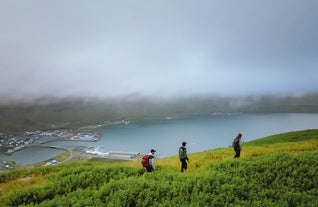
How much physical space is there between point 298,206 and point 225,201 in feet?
10.5

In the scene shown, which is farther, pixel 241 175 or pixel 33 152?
pixel 33 152

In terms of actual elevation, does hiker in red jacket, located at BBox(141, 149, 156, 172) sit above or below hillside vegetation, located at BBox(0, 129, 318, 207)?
above

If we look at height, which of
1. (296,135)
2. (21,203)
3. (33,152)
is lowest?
(33,152)

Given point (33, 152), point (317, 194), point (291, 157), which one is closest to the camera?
point (317, 194)

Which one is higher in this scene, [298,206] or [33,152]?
[298,206]

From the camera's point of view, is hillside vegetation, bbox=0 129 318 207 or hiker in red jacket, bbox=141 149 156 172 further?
hiker in red jacket, bbox=141 149 156 172

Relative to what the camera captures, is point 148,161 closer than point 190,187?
No

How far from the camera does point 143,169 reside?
1547cm

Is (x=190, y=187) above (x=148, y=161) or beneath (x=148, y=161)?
beneath

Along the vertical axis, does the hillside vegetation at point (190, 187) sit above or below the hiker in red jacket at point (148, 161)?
below

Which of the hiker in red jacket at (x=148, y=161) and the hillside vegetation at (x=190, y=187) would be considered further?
the hiker in red jacket at (x=148, y=161)

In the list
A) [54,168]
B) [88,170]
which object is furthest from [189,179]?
[54,168]

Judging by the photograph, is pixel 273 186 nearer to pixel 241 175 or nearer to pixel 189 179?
pixel 241 175

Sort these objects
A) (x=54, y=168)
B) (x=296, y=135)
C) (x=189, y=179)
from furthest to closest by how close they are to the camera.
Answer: (x=296, y=135) → (x=54, y=168) → (x=189, y=179)
